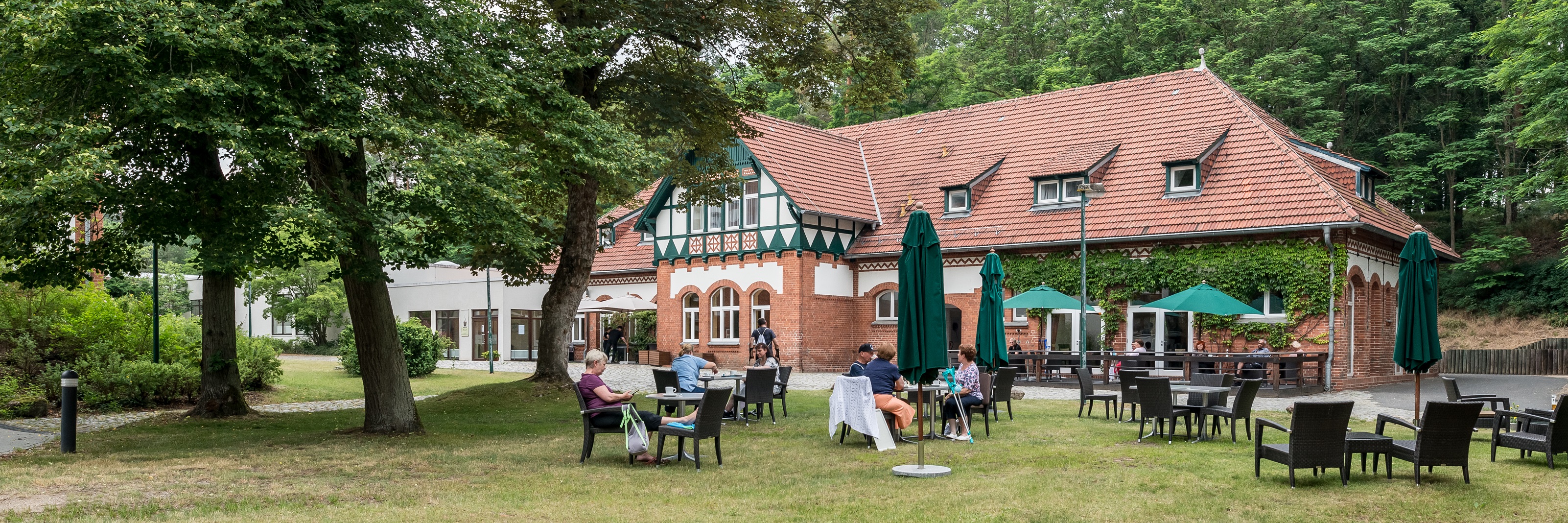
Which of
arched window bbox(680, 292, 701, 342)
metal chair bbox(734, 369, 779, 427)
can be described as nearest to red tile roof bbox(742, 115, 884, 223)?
arched window bbox(680, 292, 701, 342)

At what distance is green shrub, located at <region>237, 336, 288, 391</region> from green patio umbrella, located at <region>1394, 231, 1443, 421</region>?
16912mm

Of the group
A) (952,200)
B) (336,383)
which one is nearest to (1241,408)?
(952,200)

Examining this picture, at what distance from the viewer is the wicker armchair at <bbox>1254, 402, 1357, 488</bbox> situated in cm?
836

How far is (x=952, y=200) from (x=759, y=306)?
557 cm

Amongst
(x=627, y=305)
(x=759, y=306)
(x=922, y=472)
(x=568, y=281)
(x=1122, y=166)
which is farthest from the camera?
(x=627, y=305)

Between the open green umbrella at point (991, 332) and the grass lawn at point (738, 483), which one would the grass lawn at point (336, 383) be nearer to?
the grass lawn at point (738, 483)

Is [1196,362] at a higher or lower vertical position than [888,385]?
lower

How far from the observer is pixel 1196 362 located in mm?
19953

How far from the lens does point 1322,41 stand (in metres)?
34.7

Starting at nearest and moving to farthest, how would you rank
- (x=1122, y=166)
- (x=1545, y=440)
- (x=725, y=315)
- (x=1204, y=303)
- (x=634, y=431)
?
(x=1545, y=440)
(x=634, y=431)
(x=1204, y=303)
(x=1122, y=166)
(x=725, y=315)

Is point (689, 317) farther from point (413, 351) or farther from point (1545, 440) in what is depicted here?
point (1545, 440)

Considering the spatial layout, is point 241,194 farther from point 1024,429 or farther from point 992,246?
point 992,246

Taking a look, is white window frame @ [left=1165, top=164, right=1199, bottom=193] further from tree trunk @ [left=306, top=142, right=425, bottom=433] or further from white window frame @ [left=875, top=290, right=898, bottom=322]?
tree trunk @ [left=306, top=142, right=425, bottom=433]

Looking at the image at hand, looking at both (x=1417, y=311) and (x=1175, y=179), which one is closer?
(x=1417, y=311)
